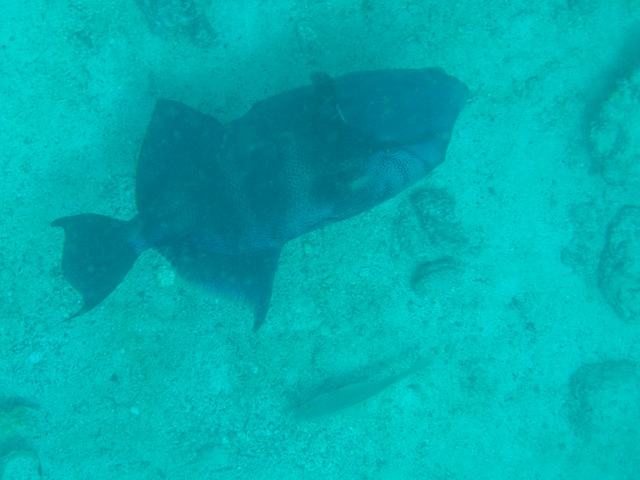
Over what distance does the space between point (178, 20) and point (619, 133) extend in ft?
11.9

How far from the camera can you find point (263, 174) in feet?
9.69

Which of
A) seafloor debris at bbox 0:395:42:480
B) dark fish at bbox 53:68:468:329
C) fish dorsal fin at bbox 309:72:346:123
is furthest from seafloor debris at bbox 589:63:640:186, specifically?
seafloor debris at bbox 0:395:42:480

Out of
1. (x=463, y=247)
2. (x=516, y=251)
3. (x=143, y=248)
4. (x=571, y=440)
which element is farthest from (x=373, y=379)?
(x=143, y=248)

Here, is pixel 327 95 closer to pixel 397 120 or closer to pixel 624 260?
pixel 397 120

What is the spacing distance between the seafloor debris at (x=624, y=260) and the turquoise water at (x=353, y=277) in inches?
0.7

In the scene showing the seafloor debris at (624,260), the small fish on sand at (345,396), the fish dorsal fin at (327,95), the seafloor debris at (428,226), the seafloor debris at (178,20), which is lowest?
the small fish on sand at (345,396)

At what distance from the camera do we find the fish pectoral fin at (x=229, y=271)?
323cm

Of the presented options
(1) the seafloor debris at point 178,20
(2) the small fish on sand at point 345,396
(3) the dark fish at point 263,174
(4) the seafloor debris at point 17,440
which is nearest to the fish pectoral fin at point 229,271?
(3) the dark fish at point 263,174

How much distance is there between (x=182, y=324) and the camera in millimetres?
3939

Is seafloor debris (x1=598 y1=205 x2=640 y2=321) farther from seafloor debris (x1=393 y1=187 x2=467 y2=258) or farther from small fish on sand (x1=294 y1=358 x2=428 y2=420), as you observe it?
small fish on sand (x1=294 y1=358 x2=428 y2=420)

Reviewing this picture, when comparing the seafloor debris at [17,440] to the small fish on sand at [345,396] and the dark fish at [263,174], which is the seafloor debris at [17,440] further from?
the small fish on sand at [345,396]

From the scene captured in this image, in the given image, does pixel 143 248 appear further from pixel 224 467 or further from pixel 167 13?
pixel 224 467

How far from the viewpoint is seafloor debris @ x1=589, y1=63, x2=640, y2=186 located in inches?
137

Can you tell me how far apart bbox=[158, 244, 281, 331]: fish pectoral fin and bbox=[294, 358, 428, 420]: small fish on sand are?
1.23 metres
